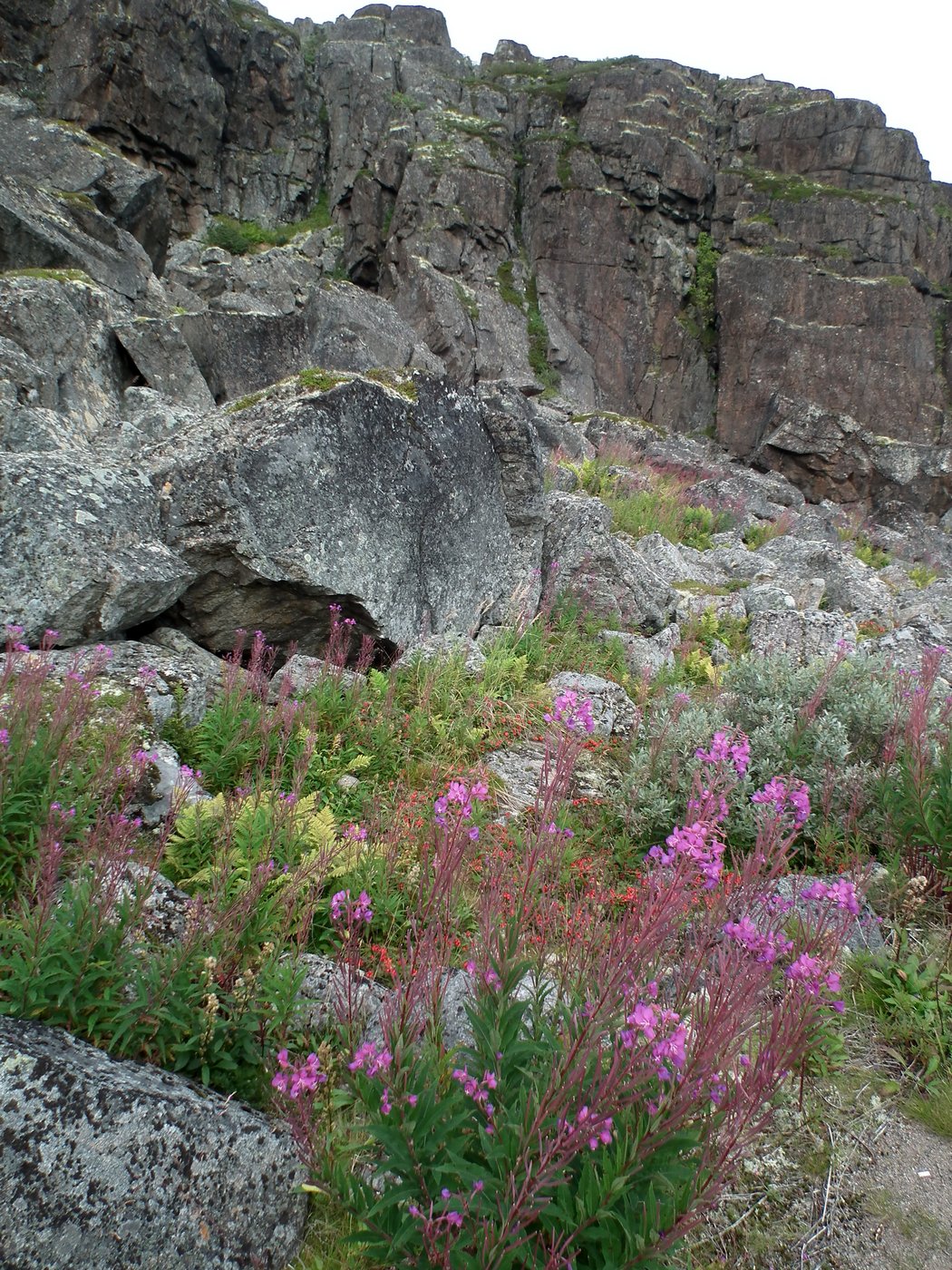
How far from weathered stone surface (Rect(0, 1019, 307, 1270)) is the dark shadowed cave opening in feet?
11.2

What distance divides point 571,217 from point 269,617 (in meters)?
32.9

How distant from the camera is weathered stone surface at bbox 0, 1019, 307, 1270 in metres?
1.84

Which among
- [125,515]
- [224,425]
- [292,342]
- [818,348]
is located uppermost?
[818,348]

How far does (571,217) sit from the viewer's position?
32.6 m

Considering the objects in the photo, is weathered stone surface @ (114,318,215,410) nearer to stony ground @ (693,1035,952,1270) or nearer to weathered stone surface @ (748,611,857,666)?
weathered stone surface @ (748,611,857,666)

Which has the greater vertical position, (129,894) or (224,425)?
(224,425)

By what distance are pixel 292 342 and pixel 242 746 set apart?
9.73 metres

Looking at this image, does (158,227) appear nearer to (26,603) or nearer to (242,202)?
(242,202)

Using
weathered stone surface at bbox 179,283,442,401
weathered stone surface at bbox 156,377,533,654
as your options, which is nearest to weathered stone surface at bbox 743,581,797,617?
weathered stone surface at bbox 156,377,533,654

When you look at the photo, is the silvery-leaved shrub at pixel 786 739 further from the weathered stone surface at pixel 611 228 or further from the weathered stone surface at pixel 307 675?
the weathered stone surface at pixel 611 228

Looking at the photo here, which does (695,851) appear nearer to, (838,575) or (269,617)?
(269,617)

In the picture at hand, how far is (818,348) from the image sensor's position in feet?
98.4

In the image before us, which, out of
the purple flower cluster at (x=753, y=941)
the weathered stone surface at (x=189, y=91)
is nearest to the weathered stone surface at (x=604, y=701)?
the purple flower cluster at (x=753, y=941)

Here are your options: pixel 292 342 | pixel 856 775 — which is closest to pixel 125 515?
pixel 856 775
